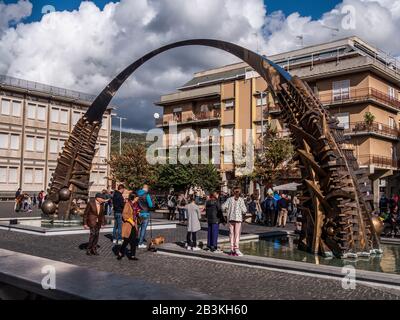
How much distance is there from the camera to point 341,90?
40.6m

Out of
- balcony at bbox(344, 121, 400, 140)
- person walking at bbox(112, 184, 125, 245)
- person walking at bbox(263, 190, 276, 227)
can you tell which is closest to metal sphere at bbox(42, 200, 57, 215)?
person walking at bbox(112, 184, 125, 245)

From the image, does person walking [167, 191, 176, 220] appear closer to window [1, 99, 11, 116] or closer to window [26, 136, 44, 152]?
window [1, 99, 11, 116]

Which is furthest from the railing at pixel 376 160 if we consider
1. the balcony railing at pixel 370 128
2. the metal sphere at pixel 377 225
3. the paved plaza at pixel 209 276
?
the paved plaza at pixel 209 276

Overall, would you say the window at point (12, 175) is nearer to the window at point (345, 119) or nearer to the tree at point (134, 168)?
the tree at point (134, 168)

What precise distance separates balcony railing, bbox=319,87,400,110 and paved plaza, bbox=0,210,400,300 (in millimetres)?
31695

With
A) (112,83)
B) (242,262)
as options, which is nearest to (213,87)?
(112,83)

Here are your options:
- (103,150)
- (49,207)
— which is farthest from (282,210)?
(103,150)

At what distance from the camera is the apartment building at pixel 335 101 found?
129 feet

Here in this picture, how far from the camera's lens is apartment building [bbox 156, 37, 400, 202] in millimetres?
39344

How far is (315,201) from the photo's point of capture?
11.3 meters

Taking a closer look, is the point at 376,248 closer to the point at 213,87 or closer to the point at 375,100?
the point at 375,100
